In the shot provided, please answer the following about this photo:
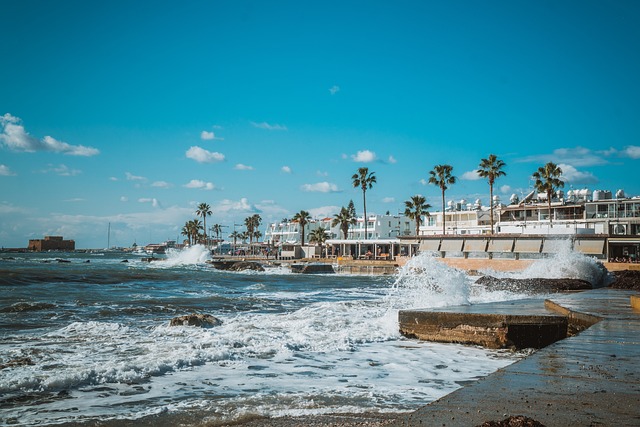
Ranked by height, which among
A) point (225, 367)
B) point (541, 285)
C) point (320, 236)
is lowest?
point (225, 367)

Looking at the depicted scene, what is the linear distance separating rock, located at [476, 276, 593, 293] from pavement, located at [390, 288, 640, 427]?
14763mm

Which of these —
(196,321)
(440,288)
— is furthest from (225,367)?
(440,288)

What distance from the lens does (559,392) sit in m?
4.34

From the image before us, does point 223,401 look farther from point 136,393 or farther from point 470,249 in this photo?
point 470,249

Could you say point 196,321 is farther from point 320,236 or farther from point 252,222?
point 252,222

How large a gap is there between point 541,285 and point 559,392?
17958mm

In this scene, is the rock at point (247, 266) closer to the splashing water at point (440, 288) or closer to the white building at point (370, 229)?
the white building at point (370, 229)

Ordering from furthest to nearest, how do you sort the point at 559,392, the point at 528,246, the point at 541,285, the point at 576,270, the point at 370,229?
the point at 370,229 < the point at 528,246 < the point at 576,270 < the point at 541,285 < the point at 559,392

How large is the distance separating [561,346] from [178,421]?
4679 millimetres

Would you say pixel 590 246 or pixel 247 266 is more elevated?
pixel 590 246

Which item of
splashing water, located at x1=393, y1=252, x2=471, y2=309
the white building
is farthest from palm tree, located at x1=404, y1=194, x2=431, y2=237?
splashing water, located at x1=393, y1=252, x2=471, y2=309

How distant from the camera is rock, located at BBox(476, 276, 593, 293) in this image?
20.3 metres

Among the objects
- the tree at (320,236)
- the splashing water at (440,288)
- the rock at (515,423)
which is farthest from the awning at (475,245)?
the rock at (515,423)

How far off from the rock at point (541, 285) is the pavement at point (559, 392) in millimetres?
14763
